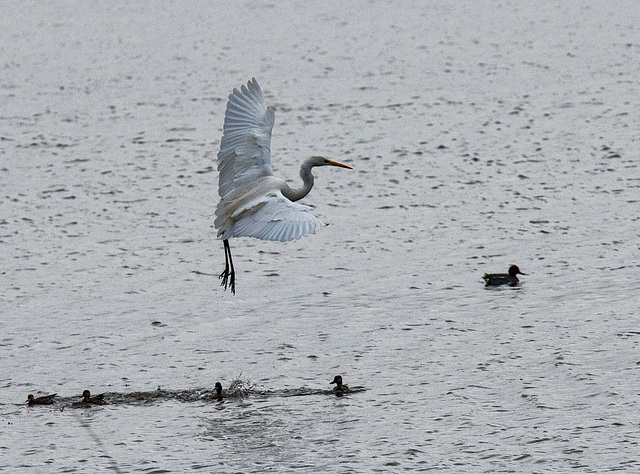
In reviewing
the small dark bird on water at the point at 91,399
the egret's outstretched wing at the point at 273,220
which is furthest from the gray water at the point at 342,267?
the egret's outstretched wing at the point at 273,220

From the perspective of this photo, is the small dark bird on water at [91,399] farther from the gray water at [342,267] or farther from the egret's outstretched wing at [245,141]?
the egret's outstretched wing at [245,141]

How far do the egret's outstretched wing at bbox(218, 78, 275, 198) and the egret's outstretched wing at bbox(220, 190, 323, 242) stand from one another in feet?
4.20

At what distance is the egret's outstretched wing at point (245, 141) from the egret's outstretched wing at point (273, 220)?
1.28 meters

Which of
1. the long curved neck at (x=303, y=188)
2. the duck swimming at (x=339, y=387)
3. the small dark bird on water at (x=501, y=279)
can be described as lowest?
the duck swimming at (x=339, y=387)

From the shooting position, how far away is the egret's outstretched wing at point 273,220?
48.6 feet

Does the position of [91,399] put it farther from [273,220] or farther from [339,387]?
[273,220]

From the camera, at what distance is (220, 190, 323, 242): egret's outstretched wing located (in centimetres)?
1481

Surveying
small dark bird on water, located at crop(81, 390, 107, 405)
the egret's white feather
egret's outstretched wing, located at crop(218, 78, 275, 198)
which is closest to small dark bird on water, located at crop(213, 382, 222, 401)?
small dark bird on water, located at crop(81, 390, 107, 405)

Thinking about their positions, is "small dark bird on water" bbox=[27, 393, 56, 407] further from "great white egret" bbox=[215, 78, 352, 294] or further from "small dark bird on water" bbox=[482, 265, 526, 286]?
"small dark bird on water" bbox=[482, 265, 526, 286]

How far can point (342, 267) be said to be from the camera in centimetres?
2209

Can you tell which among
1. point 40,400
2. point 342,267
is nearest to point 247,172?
point 40,400

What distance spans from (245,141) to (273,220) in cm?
257

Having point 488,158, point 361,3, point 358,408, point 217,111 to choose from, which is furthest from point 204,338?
point 361,3

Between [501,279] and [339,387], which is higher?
[501,279]
